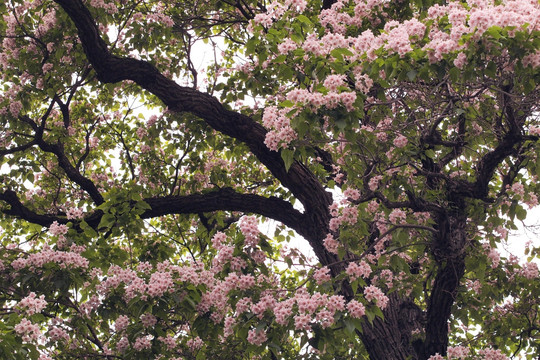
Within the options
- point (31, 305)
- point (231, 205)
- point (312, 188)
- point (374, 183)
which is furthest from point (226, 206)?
point (31, 305)

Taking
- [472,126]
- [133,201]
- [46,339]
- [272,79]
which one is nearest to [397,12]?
[472,126]

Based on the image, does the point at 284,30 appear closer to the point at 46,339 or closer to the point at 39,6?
the point at 46,339

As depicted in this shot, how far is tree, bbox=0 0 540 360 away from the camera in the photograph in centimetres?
484

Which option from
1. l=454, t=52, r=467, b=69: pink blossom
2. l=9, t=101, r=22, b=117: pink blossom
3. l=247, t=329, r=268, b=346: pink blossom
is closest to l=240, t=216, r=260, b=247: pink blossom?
l=247, t=329, r=268, b=346: pink blossom

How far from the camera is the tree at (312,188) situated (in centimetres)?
484

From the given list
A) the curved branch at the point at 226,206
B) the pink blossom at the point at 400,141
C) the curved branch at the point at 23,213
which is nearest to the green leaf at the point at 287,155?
the pink blossom at the point at 400,141

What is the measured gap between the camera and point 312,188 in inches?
281

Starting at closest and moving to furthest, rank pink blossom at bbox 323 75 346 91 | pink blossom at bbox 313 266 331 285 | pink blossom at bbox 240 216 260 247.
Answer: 1. pink blossom at bbox 323 75 346 91
2. pink blossom at bbox 313 266 331 285
3. pink blossom at bbox 240 216 260 247

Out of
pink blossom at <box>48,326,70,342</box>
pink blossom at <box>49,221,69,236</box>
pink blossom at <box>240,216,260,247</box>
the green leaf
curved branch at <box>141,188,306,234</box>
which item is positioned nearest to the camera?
the green leaf

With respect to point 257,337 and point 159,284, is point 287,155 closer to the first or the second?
point 257,337

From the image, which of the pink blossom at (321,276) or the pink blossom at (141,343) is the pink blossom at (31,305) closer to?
the pink blossom at (141,343)

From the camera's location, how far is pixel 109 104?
10195 millimetres

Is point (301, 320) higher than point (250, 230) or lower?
lower

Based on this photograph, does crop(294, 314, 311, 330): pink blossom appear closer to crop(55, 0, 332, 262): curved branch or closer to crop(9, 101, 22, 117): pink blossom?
crop(55, 0, 332, 262): curved branch
